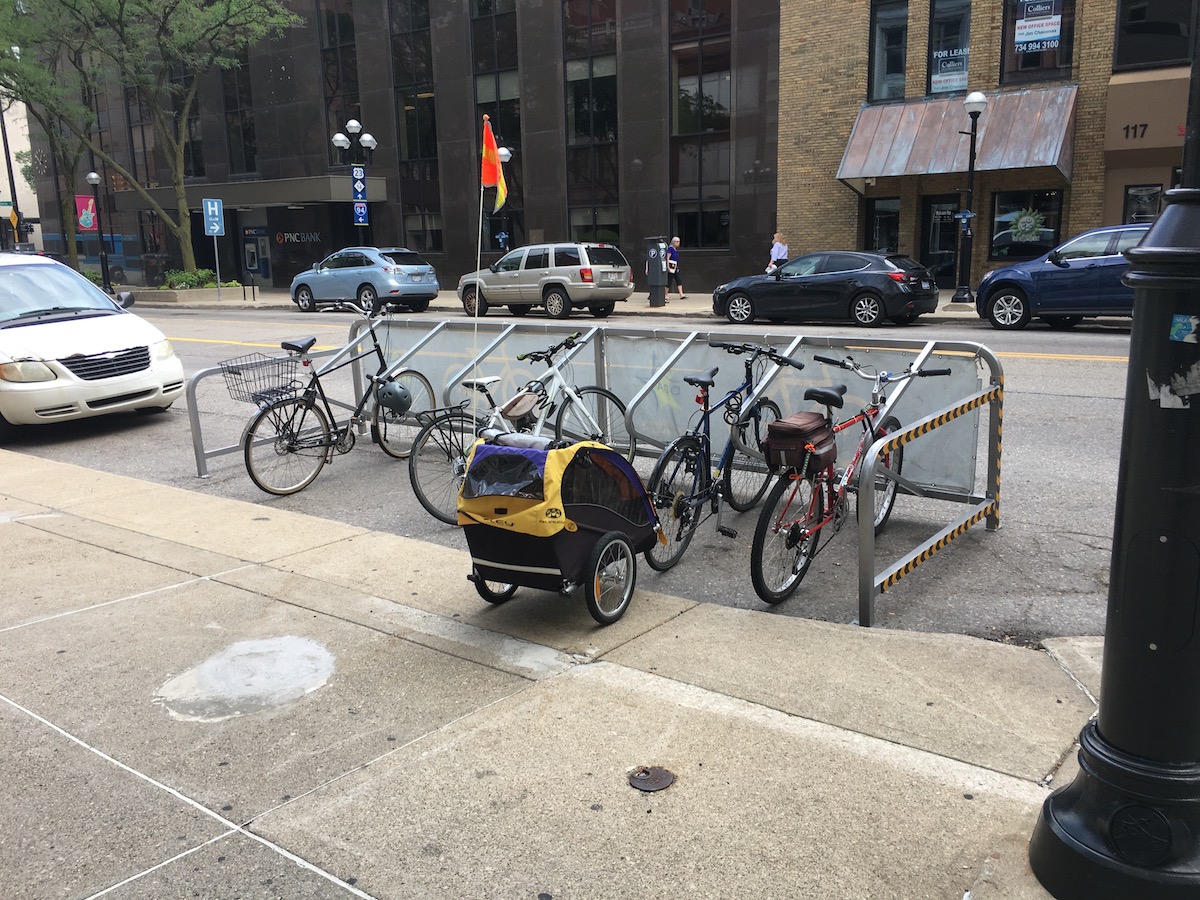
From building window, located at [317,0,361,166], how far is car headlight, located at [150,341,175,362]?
28.1m

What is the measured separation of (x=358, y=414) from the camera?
28.6 ft

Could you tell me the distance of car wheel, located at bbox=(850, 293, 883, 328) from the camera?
18922 mm

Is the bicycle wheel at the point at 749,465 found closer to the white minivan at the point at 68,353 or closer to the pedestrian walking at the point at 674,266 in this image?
the white minivan at the point at 68,353

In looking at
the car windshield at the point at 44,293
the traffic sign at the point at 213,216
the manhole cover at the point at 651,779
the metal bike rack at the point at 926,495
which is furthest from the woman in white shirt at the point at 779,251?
the manhole cover at the point at 651,779

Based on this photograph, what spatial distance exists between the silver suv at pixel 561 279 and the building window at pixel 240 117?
811 inches

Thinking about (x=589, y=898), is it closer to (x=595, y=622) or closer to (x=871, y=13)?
(x=595, y=622)

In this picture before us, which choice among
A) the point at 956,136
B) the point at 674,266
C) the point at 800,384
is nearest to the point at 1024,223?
the point at 956,136

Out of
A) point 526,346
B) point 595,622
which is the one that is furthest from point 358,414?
point 595,622

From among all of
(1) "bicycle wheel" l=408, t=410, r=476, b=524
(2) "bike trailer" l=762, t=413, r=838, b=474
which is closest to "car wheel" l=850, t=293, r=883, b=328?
(1) "bicycle wheel" l=408, t=410, r=476, b=524

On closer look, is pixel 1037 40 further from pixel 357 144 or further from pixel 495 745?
pixel 495 745

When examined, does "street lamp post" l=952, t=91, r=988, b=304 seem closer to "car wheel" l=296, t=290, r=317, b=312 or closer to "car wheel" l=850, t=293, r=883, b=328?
"car wheel" l=850, t=293, r=883, b=328

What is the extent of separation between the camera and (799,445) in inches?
205

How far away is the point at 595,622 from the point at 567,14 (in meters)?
29.8

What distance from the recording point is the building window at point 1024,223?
23031 mm
